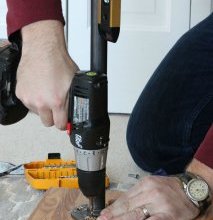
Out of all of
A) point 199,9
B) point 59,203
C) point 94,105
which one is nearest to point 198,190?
point 94,105

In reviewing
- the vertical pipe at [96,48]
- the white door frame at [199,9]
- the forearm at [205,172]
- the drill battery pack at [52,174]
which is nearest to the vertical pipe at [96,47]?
the vertical pipe at [96,48]

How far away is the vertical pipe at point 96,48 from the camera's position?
2.99 feet

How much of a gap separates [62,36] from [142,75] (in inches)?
55.5

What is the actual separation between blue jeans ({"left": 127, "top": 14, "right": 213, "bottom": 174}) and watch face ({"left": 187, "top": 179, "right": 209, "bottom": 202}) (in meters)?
0.67

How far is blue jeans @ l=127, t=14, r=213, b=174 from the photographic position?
1.51 m

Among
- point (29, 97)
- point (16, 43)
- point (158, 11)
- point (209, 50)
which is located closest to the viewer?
point (29, 97)

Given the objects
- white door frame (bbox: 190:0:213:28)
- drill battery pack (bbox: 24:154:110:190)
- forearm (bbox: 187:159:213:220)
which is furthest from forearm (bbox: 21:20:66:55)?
white door frame (bbox: 190:0:213:28)

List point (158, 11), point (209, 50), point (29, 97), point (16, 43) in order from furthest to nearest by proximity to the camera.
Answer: point (158, 11)
point (209, 50)
point (16, 43)
point (29, 97)

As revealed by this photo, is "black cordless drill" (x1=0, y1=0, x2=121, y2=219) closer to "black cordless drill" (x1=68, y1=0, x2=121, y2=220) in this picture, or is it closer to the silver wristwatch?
"black cordless drill" (x1=68, y1=0, x2=121, y2=220)

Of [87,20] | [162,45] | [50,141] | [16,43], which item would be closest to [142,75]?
[162,45]

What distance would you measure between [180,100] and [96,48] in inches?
26.1

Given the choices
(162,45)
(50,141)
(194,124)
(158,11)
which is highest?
(158,11)

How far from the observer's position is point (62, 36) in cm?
95

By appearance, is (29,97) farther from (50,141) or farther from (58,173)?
(50,141)
